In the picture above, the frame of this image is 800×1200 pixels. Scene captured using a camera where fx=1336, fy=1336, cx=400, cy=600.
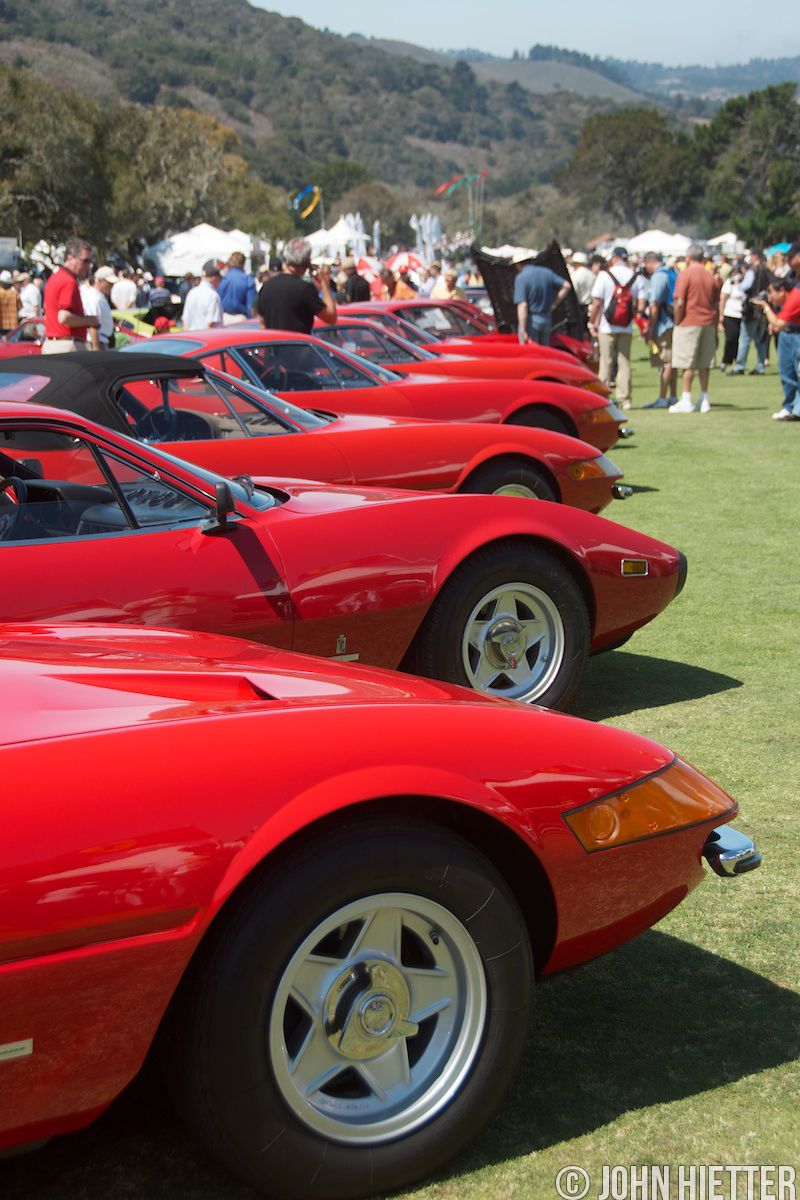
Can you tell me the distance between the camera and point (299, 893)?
2.14 metres

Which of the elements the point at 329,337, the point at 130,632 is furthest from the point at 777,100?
the point at 130,632

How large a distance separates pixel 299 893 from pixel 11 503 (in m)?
2.19

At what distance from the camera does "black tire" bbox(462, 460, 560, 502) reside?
7.19 meters

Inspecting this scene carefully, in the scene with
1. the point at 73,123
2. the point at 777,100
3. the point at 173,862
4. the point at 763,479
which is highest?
the point at 777,100

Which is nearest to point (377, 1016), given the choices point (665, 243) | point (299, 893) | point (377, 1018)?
point (377, 1018)

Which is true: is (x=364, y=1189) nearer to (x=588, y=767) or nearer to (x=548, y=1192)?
(x=548, y=1192)

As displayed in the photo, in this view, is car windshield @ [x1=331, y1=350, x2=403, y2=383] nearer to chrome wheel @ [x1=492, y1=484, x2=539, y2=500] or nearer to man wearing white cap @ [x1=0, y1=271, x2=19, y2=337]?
chrome wheel @ [x1=492, y1=484, x2=539, y2=500]

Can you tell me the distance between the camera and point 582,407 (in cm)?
1009

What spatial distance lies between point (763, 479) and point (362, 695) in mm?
8780

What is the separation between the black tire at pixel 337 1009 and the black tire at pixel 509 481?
A: 4901 millimetres

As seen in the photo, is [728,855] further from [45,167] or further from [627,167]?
Result: [627,167]

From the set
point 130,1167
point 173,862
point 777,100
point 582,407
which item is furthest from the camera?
point 777,100

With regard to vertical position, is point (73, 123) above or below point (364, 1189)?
above

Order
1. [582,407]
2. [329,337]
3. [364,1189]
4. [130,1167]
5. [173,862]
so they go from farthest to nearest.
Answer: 1. [329,337]
2. [582,407]
3. [130,1167]
4. [364,1189]
5. [173,862]
